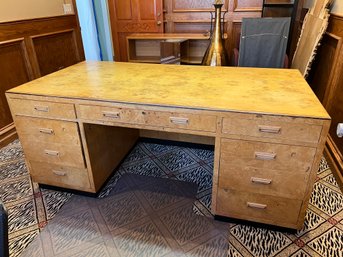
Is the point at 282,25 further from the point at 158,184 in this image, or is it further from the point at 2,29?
the point at 2,29

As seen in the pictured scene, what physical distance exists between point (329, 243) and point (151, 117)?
4.08ft

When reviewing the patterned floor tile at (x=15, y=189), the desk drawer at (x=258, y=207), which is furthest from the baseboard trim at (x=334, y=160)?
the patterned floor tile at (x=15, y=189)

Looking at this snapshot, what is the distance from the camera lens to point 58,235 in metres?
1.55

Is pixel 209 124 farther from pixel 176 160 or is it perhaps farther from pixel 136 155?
pixel 136 155

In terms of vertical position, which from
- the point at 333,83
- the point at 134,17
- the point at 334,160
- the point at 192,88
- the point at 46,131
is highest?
the point at 134,17

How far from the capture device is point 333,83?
7.00 feet

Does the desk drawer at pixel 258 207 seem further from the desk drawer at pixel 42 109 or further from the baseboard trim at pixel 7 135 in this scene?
the baseboard trim at pixel 7 135

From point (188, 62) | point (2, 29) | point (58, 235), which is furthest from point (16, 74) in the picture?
point (188, 62)

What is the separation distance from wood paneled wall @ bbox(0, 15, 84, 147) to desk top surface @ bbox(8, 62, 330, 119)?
39.6 inches

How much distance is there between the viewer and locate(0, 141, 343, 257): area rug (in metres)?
1.44

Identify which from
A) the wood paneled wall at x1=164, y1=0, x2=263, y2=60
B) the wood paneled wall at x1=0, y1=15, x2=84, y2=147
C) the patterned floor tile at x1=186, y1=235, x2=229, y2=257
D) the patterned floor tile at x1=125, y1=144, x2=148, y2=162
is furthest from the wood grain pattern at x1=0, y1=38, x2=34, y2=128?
the wood paneled wall at x1=164, y1=0, x2=263, y2=60

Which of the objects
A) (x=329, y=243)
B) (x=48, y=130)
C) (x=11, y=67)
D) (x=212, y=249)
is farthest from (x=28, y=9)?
(x=329, y=243)

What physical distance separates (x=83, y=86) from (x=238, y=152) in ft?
3.41

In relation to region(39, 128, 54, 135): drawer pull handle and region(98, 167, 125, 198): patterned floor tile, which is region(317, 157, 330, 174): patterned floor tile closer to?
region(98, 167, 125, 198): patterned floor tile
